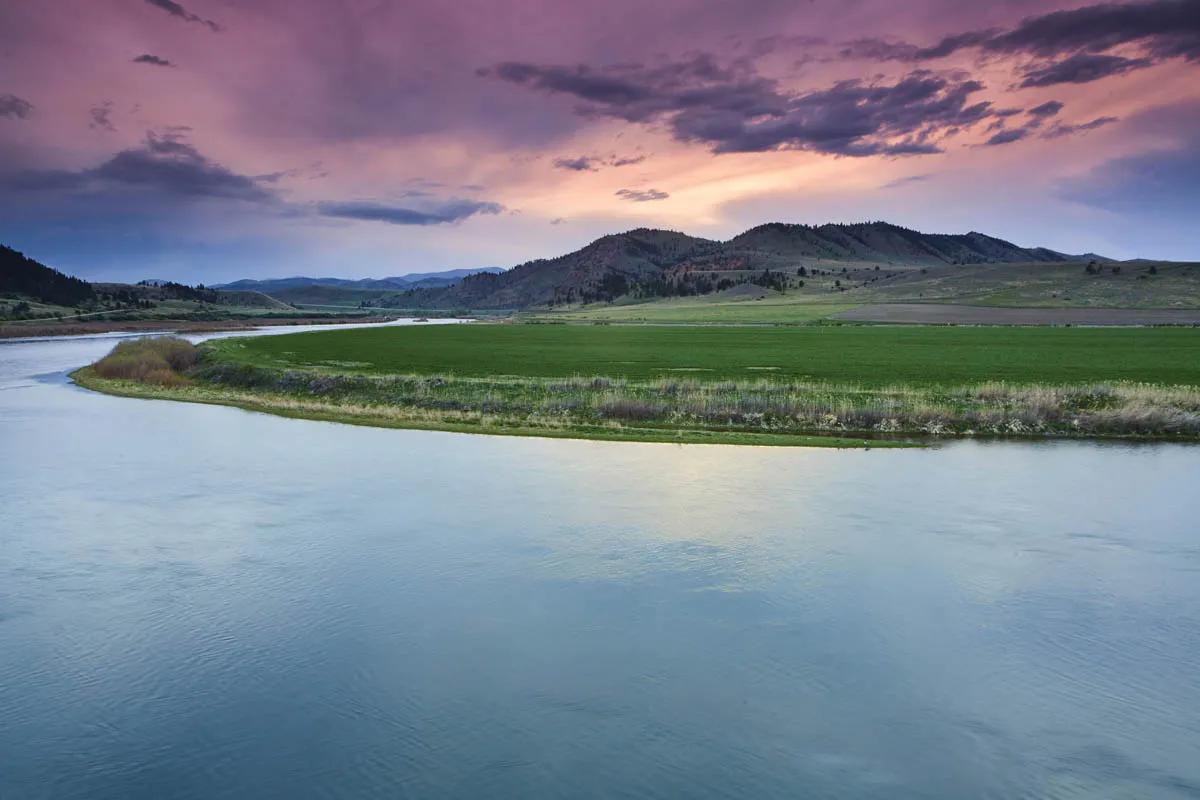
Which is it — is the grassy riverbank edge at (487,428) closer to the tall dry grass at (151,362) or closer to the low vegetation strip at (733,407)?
the low vegetation strip at (733,407)

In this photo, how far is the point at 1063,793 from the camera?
1081cm

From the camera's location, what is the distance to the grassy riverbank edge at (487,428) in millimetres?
37500

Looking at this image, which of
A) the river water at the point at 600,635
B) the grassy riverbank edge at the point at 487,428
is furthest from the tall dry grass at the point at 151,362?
the river water at the point at 600,635

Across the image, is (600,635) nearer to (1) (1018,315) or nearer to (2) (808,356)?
(2) (808,356)

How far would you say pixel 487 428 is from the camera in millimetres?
41656

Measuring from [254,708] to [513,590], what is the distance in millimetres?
6682

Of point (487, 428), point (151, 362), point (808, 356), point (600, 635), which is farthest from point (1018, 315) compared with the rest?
point (600, 635)

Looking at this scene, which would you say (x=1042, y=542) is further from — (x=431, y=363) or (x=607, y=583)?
(x=431, y=363)

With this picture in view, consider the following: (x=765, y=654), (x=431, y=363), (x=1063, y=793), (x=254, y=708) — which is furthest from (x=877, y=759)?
(x=431, y=363)

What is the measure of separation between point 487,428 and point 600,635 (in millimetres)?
26654

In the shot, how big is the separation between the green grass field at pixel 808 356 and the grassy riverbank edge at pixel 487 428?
12278mm

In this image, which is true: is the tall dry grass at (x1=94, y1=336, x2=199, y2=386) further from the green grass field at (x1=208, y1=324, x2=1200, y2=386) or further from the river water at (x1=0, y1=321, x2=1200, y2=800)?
the river water at (x1=0, y1=321, x2=1200, y2=800)

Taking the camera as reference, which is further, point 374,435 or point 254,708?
point 374,435

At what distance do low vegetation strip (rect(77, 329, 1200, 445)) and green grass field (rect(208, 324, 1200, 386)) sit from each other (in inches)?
294
